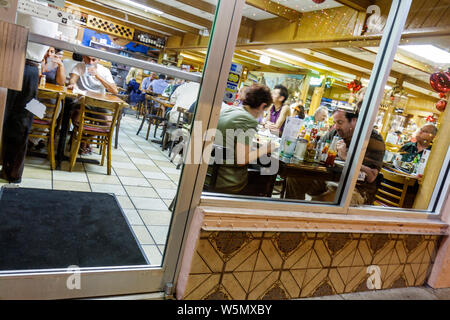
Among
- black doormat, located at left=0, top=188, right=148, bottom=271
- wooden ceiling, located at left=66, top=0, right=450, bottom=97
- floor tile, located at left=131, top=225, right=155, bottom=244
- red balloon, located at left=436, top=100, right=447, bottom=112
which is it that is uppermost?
wooden ceiling, located at left=66, top=0, right=450, bottom=97

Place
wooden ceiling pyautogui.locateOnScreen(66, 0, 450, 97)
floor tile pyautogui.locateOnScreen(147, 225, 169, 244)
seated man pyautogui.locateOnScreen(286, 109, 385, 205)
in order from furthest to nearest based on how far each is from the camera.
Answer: wooden ceiling pyautogui.locateOnScreen(66, 0, 450, 97) < floor tile pyautogui.locateOnScreen(147, 225, 169, 244) < seated man pyautogui.locateOnScreen(286, 109, 385, 205)

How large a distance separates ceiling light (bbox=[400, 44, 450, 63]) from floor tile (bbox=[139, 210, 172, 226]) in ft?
A: 10.9

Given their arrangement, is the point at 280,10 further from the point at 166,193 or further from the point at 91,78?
the point at 166,193

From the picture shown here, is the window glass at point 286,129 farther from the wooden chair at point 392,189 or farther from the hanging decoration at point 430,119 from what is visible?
the hanging decoration at point 430,119

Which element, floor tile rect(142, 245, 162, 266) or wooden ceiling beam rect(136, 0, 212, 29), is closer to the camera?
floor tile rect(142, 245, 162, 266)

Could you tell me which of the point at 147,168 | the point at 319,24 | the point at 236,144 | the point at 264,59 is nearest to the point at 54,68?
the point at 147,168

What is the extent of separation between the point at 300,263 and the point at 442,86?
8.57 ft

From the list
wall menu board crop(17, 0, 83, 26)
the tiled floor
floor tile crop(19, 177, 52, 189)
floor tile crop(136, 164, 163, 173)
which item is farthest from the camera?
floor tile crop(136, 164, 163, 173)

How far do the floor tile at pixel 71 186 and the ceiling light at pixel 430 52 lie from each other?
396cm

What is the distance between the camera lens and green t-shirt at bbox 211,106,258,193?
239 cm

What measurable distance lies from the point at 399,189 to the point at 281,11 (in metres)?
2.91

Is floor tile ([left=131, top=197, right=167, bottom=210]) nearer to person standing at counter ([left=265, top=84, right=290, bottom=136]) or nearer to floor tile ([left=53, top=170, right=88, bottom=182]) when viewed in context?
floor tile ([left=53, top=170, right=88, bottom=182])

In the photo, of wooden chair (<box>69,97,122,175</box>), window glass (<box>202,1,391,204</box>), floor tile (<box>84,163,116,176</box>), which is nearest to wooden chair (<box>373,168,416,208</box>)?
window glass (<box>202,1,391,204</box>)

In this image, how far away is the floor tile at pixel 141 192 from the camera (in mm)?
3689
